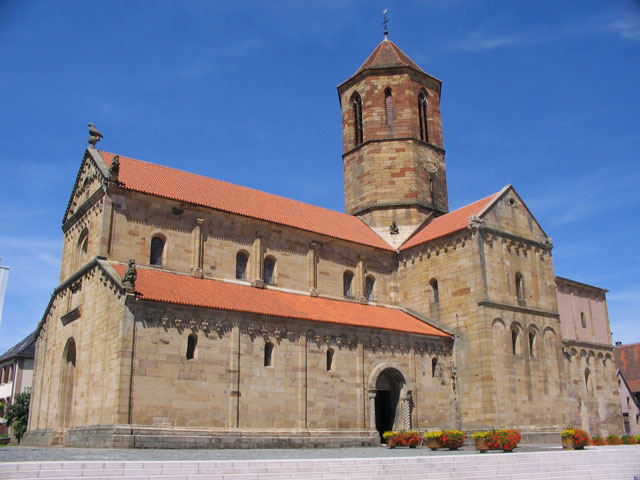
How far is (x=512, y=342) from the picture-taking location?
3456cm

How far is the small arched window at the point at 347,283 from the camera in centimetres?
3737

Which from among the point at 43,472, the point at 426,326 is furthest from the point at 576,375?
the point at 43,472

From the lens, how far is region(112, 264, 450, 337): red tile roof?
88.6 ft

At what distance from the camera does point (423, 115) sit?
45.0m

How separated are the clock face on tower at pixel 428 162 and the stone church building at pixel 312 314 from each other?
161mm

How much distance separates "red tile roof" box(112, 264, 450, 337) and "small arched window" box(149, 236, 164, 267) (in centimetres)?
73

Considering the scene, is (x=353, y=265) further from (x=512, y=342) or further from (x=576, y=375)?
(x=576, y=375)

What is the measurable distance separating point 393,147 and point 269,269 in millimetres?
14482

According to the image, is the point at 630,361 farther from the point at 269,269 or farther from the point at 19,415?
the point at 19,415

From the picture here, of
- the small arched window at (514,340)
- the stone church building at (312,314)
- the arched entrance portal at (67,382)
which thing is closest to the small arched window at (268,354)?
the stone church building at (312,314)

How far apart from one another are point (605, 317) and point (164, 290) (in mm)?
34960

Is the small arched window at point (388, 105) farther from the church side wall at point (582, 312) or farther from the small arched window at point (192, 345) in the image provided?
the small arched window at point (192, 345)

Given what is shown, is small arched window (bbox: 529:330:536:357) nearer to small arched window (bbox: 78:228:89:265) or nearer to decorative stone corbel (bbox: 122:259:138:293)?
decorative stone corbel (bbox: 122:259:138:293)

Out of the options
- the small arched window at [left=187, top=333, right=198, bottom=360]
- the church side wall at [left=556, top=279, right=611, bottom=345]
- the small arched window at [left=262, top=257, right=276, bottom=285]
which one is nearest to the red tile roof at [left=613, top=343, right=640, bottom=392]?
the church side wall at [left=556, top=279, right=611, bottom=345]
